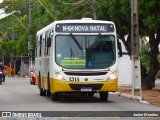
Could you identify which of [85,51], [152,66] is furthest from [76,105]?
[152,66]

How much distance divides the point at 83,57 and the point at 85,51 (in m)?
0.27

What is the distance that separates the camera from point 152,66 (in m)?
32.9

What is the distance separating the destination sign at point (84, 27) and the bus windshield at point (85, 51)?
24cm

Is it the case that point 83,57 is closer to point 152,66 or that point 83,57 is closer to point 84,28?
point 84,28

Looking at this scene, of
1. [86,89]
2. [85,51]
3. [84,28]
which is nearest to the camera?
[86,89]

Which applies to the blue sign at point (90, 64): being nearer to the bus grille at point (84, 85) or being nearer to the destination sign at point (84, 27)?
the bus grille at point (84, 85)

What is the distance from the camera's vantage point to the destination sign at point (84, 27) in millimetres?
22891

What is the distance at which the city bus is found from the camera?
22.4 meters

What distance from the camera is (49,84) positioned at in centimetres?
2419

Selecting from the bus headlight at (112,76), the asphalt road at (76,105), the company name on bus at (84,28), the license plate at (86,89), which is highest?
the company name on bus at (84,28)

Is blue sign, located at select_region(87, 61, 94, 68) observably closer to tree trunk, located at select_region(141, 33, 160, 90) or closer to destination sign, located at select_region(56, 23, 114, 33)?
destination sign, located at select_region(56, 23, 114, 33)

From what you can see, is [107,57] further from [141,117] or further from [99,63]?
[141,117]

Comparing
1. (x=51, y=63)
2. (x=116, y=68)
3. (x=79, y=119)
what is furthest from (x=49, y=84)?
(x=79, y=119)

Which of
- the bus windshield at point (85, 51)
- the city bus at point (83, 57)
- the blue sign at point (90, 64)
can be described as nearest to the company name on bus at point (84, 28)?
the city bus at point (83, 57)
